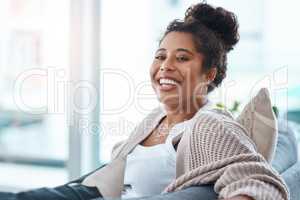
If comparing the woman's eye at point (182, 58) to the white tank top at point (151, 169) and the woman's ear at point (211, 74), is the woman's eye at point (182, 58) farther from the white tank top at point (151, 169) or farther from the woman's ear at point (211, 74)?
the white tank top at point (151, 169)

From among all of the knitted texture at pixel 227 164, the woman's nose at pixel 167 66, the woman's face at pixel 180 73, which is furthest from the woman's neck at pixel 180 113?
the knitted texture at pixel 227 164

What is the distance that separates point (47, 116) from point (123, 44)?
0.77 meters

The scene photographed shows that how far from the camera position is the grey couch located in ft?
3.91

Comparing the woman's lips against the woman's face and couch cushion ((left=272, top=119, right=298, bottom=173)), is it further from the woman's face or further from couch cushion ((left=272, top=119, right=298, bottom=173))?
couch cushion ((left=272, top=119, right=298, bottom=173))

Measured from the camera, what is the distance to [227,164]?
1235mm

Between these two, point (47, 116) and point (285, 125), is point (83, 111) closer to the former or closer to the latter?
point (47, 116)

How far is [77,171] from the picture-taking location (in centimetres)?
288

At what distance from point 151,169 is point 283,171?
1.41 feet

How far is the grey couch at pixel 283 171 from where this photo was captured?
46.9 inches

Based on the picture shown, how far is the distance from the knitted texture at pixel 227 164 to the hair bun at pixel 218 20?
40 cm

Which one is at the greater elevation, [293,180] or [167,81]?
[167,81]

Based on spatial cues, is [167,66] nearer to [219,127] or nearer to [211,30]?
[211,30]

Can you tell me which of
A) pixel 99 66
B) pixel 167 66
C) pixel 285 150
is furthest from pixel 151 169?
pixel 99 66

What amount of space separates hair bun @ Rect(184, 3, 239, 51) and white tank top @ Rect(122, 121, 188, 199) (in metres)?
0.35
